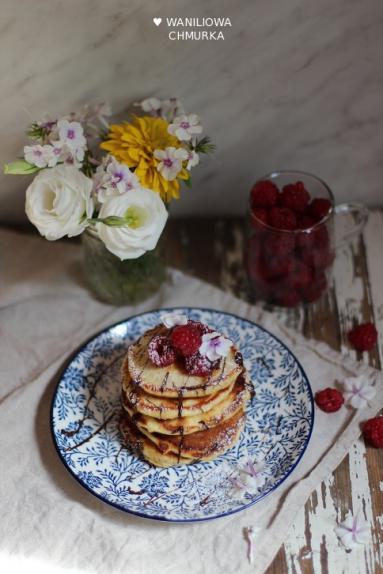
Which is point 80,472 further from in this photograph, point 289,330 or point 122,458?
point 289,330

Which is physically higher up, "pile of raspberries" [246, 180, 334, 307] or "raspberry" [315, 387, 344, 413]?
"pile of raspberries" [246, 180, 334, 307]

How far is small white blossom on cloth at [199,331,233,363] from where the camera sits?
1439 mm

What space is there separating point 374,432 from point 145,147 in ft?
2.41

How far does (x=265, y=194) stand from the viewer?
1696mm

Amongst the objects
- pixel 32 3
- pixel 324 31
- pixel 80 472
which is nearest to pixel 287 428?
pixel 80 472

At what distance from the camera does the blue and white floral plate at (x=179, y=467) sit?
4.67 feet

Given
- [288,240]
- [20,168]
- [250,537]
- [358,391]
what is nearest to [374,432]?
[358,391]

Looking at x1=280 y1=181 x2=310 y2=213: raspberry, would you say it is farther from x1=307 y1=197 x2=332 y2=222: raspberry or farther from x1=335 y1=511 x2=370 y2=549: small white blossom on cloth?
x1=335 y1=511 x2=370 y2=549: small white blossom on cloth

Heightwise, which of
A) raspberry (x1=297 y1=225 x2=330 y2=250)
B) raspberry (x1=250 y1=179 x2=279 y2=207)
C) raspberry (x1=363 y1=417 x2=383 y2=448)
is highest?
raspberry (x1=250 y1=179 x2=279 y2=207)

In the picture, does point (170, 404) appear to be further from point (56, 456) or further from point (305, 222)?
point (305, 222)

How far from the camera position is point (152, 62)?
170cm

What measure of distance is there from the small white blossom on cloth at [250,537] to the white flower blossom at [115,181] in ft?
2.21

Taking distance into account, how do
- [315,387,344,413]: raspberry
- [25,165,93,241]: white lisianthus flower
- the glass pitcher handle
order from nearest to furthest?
[25,165,93,241]: white lisianthus flower
[315,387,344,413]: raspberry
the glass pitcher handle

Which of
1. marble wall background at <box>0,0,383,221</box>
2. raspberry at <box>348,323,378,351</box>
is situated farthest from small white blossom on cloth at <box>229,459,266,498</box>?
marble wall background at <box>0,0,383,221</box>
